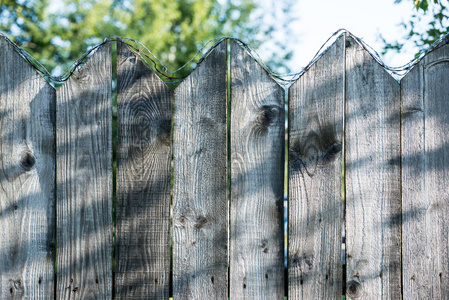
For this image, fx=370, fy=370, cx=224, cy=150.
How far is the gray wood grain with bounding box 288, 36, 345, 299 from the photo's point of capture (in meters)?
1.55

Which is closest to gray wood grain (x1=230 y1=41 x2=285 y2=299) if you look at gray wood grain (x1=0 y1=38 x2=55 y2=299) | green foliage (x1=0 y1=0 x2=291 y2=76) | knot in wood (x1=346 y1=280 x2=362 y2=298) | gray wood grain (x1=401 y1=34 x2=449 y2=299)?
knot in wood (x1=346 y1=280 x2=362 y2=298)

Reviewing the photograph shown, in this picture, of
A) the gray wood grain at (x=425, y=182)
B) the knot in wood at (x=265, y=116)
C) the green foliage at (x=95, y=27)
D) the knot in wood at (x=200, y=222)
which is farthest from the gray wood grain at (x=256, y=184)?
the green foliage at (x=95, y=27)

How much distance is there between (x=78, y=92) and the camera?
5.24 ft

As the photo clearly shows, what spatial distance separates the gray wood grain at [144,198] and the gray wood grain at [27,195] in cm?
31

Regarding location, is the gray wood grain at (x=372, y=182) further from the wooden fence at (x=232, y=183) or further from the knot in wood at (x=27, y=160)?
the knot in wood at (x=27, y=160)

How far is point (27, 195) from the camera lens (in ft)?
5.25

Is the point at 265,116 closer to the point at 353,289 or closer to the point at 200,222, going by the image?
the point at 200,222

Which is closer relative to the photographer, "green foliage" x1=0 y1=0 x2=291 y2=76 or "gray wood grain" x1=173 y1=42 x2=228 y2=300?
"gray wood grain" x1=173 y1=42 x2=228 y2=300

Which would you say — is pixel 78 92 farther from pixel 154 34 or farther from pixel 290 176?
pixel 154 34

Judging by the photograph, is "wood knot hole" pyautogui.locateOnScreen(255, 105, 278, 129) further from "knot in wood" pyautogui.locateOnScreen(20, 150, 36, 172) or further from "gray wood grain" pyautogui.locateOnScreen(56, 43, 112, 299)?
"knot in wood" pyautogui.locateOnScreen(20, 150, 36, 172)

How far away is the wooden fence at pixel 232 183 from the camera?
5.09 ft

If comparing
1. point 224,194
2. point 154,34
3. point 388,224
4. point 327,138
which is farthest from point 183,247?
point 154,34

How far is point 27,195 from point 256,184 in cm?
99

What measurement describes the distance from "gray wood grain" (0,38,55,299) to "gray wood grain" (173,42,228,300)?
1.81ft
